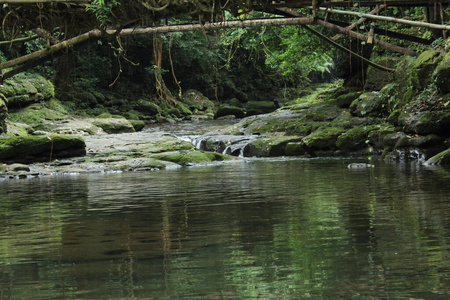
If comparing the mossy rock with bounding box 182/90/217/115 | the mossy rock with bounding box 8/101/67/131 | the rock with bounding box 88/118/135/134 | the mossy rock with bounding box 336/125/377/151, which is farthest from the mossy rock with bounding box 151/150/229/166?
the mossy rock with bounding box 182/90/217/115

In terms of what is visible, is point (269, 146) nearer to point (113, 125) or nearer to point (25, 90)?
point (113, 125)

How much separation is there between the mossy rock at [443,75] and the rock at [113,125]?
18.6m

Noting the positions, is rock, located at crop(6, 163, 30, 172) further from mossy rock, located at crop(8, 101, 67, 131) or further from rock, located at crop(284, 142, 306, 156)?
mossy rock, located at crop(8, 101, 67, 131)

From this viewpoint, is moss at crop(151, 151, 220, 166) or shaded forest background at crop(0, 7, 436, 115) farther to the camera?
shaded forest background at crop(0, 7, 436, 115)

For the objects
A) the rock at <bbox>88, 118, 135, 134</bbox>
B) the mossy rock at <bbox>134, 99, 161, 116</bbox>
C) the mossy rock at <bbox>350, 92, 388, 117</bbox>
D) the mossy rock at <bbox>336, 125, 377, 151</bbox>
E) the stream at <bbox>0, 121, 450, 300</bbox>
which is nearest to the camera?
the stream at <bbox>0, 121, 450, 300</bbox>

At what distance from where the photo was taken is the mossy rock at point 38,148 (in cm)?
1792

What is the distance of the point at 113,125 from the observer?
2947 centimetres

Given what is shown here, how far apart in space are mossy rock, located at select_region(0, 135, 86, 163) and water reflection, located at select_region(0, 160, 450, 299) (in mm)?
9945

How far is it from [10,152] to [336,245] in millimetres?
15715

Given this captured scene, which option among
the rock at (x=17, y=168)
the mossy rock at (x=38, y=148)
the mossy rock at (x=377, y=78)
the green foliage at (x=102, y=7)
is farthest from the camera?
the mossy rock at (x=377, y=78)

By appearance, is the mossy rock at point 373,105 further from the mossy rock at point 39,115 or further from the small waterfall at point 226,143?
the mossy rock at point 39,115

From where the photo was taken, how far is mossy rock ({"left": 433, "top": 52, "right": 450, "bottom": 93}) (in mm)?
13820

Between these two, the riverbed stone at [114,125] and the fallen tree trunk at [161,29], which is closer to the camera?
the fallen tree trunk at [161,29]

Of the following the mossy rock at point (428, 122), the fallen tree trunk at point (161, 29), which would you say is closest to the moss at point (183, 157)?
the mossy rock at point (428, 122)
